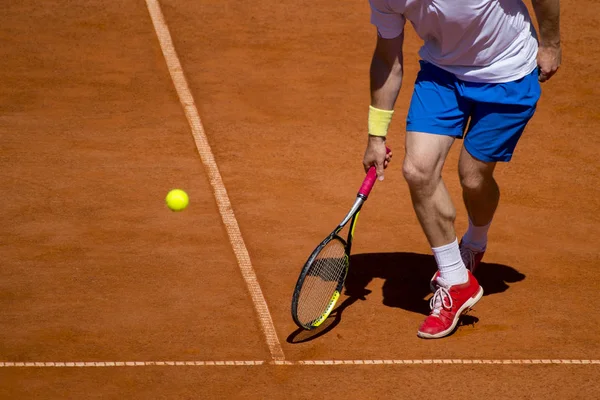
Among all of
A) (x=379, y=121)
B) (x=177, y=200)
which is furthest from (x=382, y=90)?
(x=177, y=200)

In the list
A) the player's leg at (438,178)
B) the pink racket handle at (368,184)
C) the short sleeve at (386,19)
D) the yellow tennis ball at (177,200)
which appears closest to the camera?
the short sleeve at (386,19)

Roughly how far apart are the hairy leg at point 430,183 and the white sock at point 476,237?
1.48ft

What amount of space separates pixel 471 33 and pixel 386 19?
17.7 inches

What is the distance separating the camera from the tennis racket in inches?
213

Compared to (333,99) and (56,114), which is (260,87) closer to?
(333,99)

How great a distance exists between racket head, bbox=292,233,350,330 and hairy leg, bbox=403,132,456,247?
472 mm

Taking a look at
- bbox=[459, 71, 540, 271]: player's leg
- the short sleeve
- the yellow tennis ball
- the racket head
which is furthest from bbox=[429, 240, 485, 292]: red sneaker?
the yellow tennis ball

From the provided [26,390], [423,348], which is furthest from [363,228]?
[26,390]

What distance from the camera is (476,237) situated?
19.6 ft

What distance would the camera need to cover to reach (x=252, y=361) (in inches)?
205

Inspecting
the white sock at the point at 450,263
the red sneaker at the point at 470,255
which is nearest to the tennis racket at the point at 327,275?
the white sock at the point at 450,263

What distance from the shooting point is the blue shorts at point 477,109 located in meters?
5.35

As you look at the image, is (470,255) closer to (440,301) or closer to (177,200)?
(440,301)

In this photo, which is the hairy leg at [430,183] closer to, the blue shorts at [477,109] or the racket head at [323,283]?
the blue shorts at [477,109]
